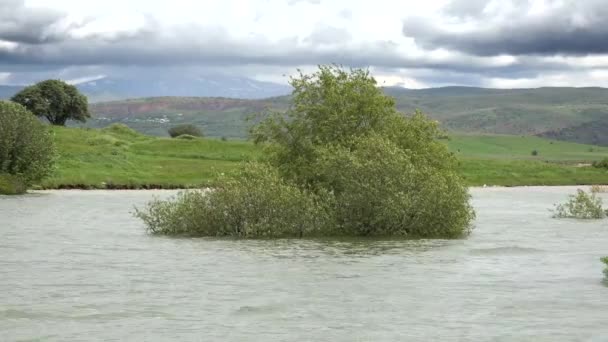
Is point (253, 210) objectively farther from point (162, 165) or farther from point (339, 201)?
point (162, 165)

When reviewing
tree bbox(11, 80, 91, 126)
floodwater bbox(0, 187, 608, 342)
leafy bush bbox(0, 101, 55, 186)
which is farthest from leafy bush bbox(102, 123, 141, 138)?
floodwater bbox(0, 187, 608, 342)

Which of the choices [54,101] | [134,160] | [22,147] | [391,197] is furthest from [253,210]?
[54,101]

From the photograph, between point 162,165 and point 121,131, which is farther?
point 121,131

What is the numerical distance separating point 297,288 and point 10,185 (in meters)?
60.3

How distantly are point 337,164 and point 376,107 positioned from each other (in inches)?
299

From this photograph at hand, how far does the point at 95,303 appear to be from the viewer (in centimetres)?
2758

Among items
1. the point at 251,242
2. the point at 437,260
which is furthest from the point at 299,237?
the point at 437,260

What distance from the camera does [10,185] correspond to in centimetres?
8494

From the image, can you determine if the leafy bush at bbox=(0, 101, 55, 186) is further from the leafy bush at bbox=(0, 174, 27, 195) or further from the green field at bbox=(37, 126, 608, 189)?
the green field at bbox=(37, 126, 608, 189)

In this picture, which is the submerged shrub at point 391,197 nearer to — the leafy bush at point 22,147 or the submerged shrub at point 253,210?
the submerged shrub at point 253,210

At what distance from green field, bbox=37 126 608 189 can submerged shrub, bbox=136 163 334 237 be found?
47.3m

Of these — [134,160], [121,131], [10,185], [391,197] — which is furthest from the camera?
[121,131]

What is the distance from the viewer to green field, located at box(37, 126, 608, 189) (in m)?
107

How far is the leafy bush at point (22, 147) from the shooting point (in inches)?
3361
